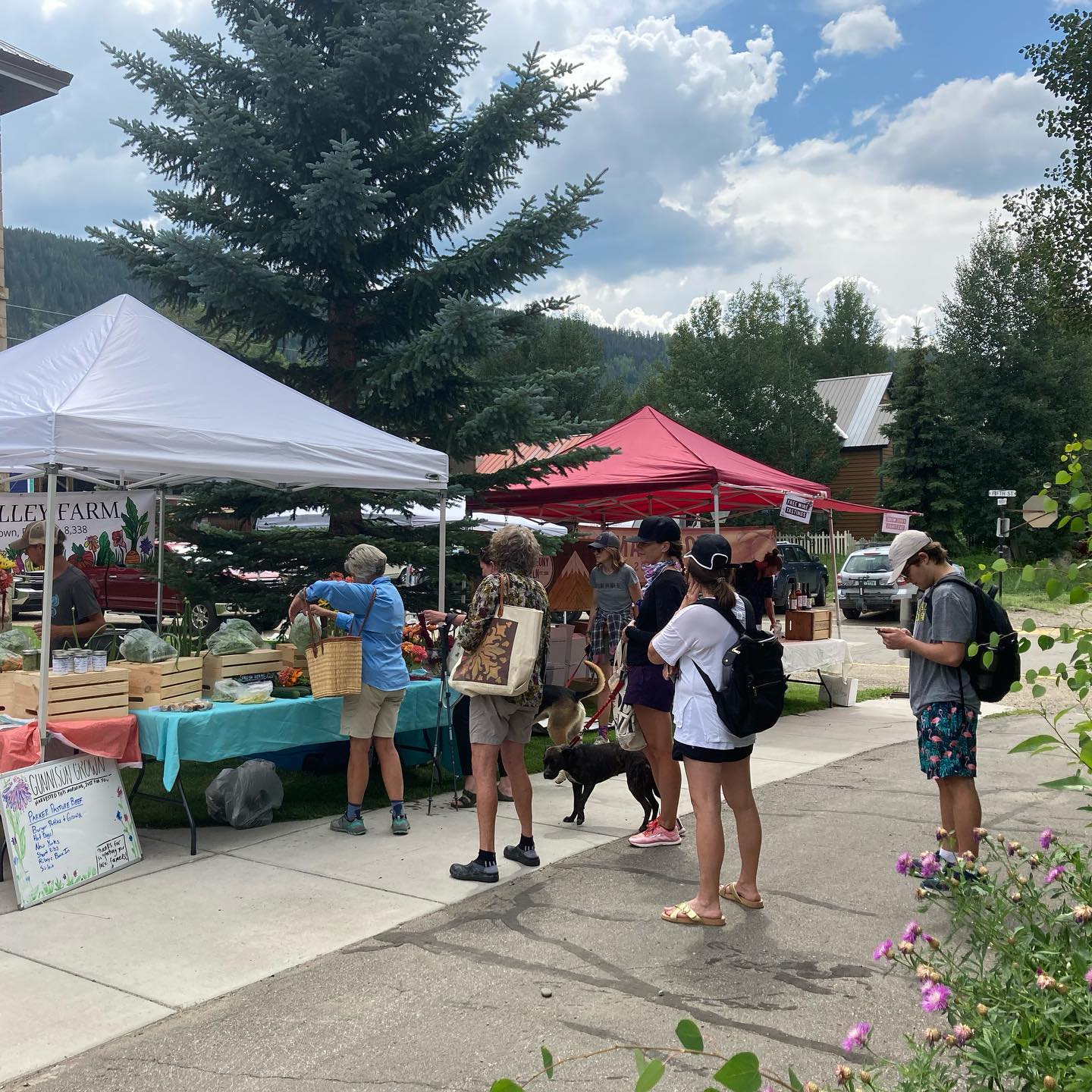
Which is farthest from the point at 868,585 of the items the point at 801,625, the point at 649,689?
the point at 649,689

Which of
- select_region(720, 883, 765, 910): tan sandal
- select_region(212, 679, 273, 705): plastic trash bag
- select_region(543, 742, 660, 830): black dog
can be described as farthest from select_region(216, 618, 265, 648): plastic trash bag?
select_region(720, 883, 765, 910): tan sandal

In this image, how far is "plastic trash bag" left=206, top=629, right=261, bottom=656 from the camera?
6.75m

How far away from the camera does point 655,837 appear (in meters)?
6.36

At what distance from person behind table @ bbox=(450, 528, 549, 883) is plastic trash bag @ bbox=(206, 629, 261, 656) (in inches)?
74.2

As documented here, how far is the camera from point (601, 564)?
10.3 metres

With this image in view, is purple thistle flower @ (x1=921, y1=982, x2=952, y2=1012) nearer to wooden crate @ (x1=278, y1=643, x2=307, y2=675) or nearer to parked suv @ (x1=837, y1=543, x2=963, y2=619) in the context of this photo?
wooden crate @ (x1=278, y1=643, x2=307, y2=675)

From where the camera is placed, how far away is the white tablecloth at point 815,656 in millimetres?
11586

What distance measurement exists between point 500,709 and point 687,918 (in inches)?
54.4

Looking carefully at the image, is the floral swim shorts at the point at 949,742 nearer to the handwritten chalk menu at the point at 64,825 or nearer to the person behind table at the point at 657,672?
the person behind table at the point at 657,672

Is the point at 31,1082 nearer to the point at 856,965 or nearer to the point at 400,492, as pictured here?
the point at 856,965

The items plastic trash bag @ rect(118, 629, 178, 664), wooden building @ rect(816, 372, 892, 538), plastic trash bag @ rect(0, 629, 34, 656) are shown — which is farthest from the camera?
wooden building @ rect(816, 372, 892, 538)

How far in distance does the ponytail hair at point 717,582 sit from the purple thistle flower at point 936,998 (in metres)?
2.76

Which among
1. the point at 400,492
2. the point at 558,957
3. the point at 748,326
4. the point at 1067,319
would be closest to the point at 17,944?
the point at 558,957

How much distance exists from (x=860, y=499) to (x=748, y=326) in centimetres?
1121
